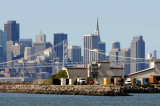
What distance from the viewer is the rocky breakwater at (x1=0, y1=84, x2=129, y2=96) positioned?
7946cm

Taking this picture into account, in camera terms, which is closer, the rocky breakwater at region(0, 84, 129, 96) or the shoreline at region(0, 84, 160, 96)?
the rocky breakwater at region(0, 84, 129, 96)

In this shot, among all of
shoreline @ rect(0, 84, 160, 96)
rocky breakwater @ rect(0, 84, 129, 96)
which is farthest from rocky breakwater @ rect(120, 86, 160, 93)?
rocky breakwater @ rect(0, 84, 129, 96)

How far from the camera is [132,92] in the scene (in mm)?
84250

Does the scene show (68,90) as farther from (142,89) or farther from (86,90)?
(142,89)

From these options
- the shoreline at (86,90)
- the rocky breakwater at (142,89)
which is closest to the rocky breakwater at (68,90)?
the shoreline at (86,90)

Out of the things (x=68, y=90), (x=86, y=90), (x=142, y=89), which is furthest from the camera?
(x=68, y=90)

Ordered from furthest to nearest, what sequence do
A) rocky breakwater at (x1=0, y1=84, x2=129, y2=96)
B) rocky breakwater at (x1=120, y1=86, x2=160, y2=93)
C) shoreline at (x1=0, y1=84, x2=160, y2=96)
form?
rocky breakwater at (x1=120, y1=86, x2=160, y2=93), shoreline at (x1=0, y1=84, x2=160, y2=96), rocky breakwater at (x1=0, y1=84, x2=129, y2=96)

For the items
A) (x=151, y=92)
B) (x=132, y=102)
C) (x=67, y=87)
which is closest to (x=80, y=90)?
(x=67, y=87)

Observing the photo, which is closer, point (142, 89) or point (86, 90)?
point (86, 90)

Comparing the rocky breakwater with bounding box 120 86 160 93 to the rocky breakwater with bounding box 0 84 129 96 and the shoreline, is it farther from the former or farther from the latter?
the rocky breakwater with bounding box 0 84 129 96

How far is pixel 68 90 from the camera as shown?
280 ft

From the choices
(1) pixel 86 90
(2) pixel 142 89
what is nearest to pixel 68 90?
(1) pixel 86 90

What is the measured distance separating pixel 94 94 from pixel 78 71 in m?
17.0

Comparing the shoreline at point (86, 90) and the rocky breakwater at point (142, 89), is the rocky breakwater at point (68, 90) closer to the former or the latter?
the shoreline at point (86, 90)
